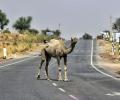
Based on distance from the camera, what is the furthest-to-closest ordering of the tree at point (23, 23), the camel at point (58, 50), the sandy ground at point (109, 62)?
the tree at point (23, 23) < the sandy ground at point (109, 62) < the camel at point (58, 50)

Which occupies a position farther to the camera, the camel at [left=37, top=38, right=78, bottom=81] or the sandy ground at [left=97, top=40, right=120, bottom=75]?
the sandy ground at [left=97, top=40, right=120, bottom=75]

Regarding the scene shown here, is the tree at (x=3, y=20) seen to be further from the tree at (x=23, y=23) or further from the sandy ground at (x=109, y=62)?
the sandy ground at (x=109, y=62)

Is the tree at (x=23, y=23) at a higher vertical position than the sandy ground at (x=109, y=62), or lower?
higher

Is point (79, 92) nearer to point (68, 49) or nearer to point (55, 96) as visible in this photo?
point (55, 96)

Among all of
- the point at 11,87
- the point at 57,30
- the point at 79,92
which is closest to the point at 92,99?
the point at 79,92

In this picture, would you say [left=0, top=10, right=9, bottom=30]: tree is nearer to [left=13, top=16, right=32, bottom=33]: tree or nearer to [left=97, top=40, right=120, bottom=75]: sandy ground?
[left=13, top=16, right=32, bottom=33]: tree

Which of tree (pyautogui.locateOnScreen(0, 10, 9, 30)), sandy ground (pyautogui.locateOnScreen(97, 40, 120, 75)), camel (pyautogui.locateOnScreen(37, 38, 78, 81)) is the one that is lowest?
sandy ground (pyautogui.locateOnScreen(97, 40, 120, 75))

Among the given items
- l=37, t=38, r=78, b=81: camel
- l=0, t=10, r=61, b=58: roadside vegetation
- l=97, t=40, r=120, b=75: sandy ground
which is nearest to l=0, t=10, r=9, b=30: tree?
l=0, t=10, r=61, b=58: roadside vegetation

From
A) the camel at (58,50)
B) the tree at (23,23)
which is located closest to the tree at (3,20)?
the tree at (23,23)

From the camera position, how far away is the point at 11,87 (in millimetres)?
20609

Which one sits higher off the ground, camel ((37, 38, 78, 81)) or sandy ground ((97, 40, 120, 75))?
camel ((37, 38, 78, 81))

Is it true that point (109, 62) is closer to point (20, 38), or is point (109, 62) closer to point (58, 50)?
point (58, 50)

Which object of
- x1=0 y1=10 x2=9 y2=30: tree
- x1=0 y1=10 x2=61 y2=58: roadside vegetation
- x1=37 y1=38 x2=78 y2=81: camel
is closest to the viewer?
x1=37 y1=38 x2=78 y2=81: camel

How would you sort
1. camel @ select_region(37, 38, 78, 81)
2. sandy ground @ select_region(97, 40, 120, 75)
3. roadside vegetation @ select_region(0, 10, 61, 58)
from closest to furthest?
1. camel @ select_region(37, 38, 78, 81)
2. sandy ground @ select_region(97, 40, 120, 75)
3. roadside vegetation @ select_region(0, 10, 61, 58)
